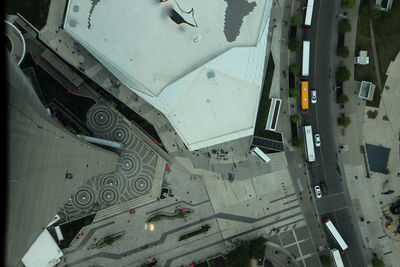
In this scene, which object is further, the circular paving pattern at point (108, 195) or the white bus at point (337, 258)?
the white bus at point (337, 258)

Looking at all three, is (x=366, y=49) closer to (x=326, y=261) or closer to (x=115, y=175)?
(x=326, y=261)

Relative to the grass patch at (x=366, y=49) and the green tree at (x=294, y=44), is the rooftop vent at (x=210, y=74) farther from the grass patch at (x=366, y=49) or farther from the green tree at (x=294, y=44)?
the grass patch at (x=366, y=49)

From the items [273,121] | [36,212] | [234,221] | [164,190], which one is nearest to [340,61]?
[273,121]

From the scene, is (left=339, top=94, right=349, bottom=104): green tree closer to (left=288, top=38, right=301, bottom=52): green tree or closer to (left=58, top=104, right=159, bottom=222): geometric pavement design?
(left=288, top=38, right=301, bottom=52): green tree

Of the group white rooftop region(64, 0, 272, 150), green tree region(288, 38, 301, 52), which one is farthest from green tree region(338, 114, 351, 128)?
white rooftop region(64, 0, 272, 150)

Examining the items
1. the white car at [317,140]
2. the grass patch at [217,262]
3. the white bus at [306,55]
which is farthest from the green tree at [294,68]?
the grass patch at [217,262]

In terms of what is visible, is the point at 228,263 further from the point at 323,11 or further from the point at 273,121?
the point at 323,11

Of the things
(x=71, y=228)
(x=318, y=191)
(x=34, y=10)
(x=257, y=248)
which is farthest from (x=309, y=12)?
(x=71, y=228)
